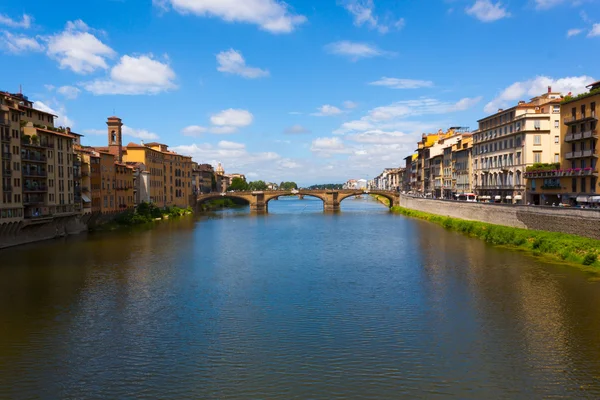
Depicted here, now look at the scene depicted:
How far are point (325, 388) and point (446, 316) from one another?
9.81 m

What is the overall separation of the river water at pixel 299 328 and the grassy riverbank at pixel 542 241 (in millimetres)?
2191

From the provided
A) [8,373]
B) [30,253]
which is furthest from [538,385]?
[30,253]

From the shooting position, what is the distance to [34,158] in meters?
51.1

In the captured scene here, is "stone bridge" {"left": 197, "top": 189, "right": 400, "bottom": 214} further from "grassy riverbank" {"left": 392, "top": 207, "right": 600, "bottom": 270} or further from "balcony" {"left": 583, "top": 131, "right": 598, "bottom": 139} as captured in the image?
"balcony" {"left": 583, "top": 131, "right": 598, "bottom": 139}

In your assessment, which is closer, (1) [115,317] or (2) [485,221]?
(1) [115,317]

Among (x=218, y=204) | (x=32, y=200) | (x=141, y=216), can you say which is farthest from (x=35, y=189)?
(x=218, y=204)

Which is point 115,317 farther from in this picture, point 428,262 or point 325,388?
point 428,262

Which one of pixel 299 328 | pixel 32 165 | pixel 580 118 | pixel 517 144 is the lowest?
pixel 299 328

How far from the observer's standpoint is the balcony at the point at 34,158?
49500 mm

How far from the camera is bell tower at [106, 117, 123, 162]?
3378 inches

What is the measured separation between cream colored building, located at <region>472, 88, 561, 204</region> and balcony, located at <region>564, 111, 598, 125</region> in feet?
28.9

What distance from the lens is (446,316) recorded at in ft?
78.9

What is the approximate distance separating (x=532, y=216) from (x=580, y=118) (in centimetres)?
1171

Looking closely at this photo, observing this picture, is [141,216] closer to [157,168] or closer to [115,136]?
[115,136]
